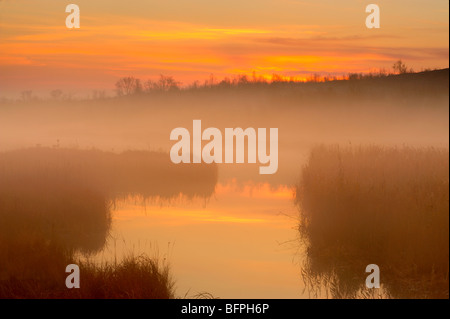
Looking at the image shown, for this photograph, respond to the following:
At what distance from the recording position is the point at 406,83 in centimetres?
5366

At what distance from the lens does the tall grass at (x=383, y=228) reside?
938 centimetres

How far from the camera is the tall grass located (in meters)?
9.38

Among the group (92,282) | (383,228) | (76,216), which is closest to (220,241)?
(76,216)

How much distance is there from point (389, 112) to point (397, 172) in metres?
37.0

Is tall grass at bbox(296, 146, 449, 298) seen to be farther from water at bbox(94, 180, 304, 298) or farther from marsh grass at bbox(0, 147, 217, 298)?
marsh grass at bbox(0, 147, 217, 298)

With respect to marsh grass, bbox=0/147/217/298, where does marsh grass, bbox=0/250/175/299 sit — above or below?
below

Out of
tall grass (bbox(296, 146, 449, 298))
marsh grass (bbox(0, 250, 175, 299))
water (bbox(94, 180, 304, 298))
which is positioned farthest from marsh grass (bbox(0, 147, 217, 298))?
tall grass (bbox(296, 146, 449, 298))

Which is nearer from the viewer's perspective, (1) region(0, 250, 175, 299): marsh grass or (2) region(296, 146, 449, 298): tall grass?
(1) region(0, 250, 175, 299): marsh grass

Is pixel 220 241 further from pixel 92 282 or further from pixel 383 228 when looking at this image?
pixel 92 282

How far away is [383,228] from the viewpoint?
11.0 m

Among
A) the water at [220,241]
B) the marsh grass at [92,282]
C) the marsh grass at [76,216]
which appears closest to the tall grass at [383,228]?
the water at [220,241]
